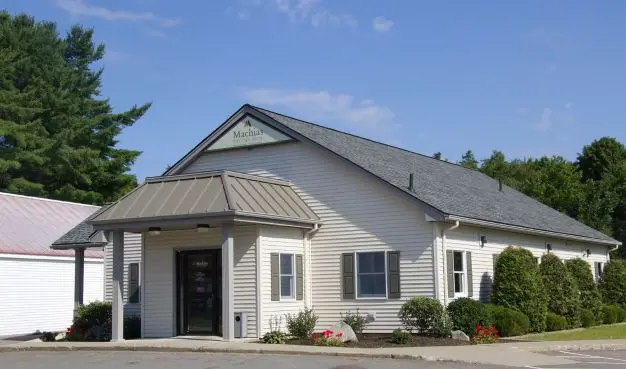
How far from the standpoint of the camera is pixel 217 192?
22.0m

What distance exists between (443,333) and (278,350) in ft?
16.7

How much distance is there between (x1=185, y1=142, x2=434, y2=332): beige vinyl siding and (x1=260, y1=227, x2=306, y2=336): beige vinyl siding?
51 cm

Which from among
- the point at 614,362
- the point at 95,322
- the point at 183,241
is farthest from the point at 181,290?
the point at 614,362

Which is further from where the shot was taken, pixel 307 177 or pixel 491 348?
pixel 307 177

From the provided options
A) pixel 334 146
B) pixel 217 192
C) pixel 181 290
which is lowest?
pixel 181 290

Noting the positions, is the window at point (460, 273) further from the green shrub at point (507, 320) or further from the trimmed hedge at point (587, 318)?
the trimmed hedge at point (587, 318)

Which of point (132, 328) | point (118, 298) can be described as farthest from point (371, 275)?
point (132, 328)

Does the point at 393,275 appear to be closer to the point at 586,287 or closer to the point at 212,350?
the point at 212,350

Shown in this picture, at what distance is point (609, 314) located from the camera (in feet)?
101

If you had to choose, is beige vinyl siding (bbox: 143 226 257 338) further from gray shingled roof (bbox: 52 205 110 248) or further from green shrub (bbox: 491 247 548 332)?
green shrub (bbox: 491 247 548 332)

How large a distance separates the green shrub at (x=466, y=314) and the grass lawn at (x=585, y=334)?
1567 millimetres

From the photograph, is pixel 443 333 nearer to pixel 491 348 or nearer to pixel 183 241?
pixel 491 348

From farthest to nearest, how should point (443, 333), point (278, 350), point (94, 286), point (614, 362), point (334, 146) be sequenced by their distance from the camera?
point (94, 286)
point (334, 146)
point (443, 333)
point (278, 350)
point (614, 362)

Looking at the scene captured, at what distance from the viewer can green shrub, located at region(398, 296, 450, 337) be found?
861 inches
